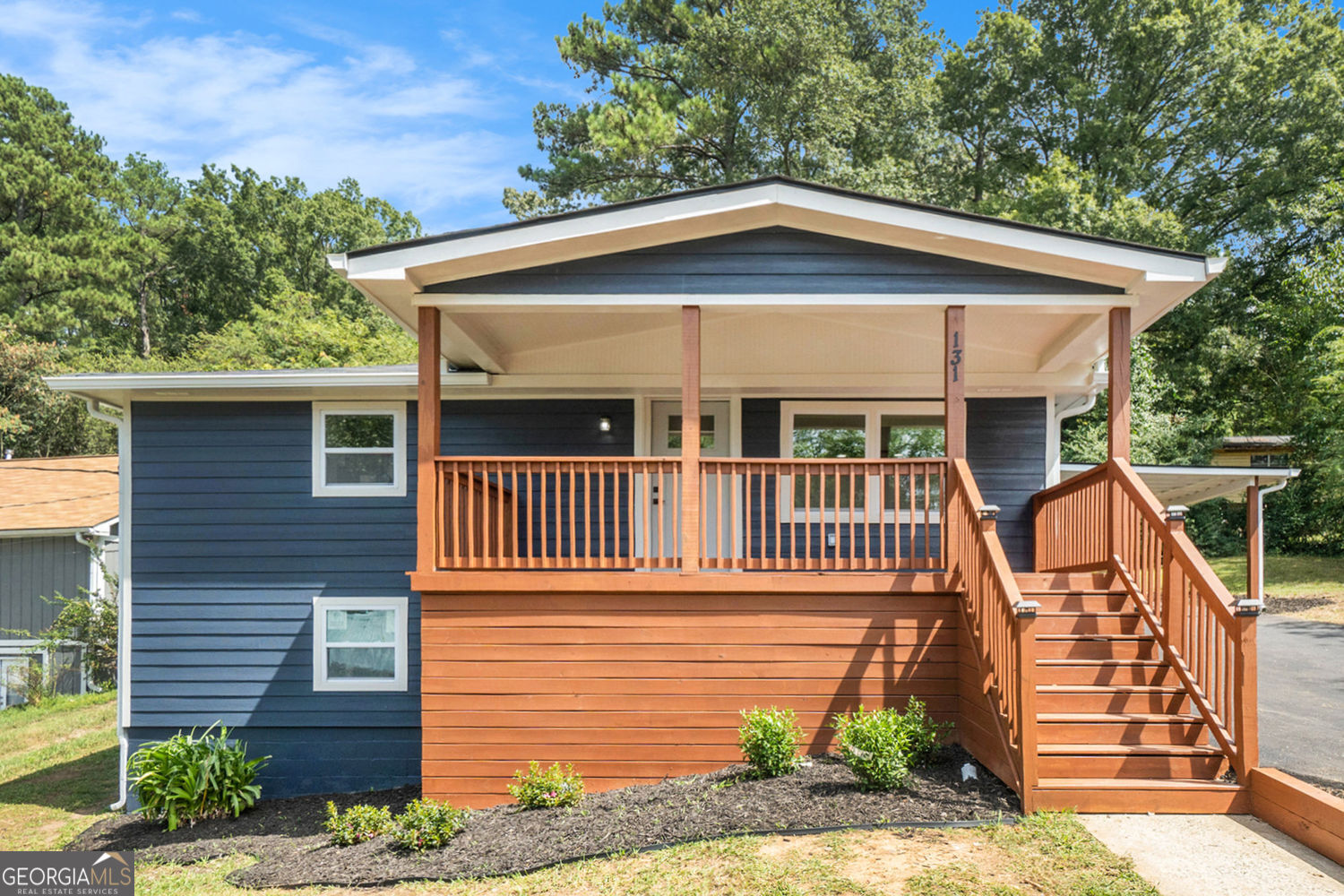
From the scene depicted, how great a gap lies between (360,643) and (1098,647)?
6775 millimetres

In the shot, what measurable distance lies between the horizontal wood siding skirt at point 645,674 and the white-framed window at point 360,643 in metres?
2.57

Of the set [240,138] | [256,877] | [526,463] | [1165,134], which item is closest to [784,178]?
[526,463]

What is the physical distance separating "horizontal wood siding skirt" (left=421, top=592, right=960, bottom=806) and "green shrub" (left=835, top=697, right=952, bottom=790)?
522 millimetres

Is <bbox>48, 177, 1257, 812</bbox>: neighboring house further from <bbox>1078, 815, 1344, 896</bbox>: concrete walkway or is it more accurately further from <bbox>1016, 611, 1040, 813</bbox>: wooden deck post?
<bbox>1078, 815, 1344, 896</bbox>: concrete walkway

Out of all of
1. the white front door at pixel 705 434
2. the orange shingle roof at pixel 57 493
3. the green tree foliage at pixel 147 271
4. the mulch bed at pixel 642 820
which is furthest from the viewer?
the green tree foliage at pixel 147 271

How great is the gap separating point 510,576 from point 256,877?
258cm

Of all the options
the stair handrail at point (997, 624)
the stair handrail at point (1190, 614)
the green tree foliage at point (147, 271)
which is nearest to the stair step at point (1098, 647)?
the stair handrail at point (1190, 614)

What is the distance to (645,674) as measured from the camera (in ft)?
22.1

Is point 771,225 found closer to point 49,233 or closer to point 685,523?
point 685,523

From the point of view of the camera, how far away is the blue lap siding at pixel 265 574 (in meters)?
9.02

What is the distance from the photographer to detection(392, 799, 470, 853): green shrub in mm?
6035

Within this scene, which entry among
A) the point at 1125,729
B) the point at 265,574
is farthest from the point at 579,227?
the point at 265,574

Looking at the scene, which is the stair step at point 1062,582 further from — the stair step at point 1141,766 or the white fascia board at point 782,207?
the white fascia board at point 782,207

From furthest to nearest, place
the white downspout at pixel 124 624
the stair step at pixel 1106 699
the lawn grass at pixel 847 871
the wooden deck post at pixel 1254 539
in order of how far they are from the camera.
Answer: the wooden deck post at pixel 1254 539, the white downspout at pixel 124 624, the stair step at pixel 1106 699, the lawn grass at pixel 847 871
